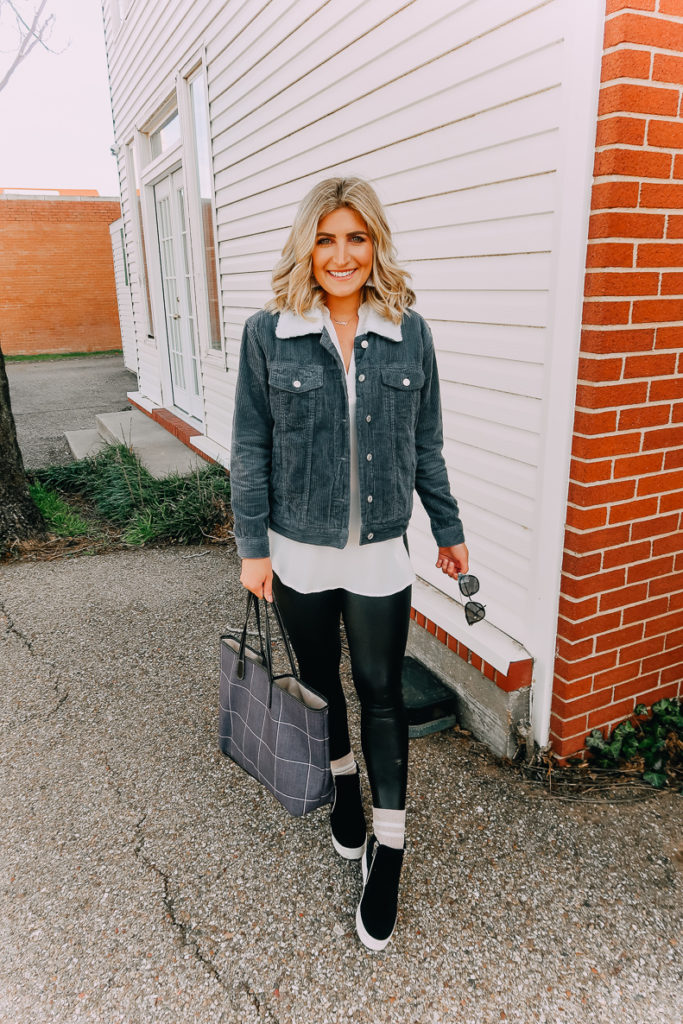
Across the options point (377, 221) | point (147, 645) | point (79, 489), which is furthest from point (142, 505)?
point (377, 221)

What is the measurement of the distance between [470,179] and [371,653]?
1799mm

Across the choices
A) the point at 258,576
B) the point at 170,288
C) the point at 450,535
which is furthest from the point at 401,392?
the point at 170,288

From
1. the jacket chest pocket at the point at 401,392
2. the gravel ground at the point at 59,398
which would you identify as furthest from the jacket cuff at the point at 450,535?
the gravel ground at the point at 59,398

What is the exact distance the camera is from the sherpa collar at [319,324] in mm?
1775

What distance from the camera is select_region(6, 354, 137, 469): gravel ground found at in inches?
329

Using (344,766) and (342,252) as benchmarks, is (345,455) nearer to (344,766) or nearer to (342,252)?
(342,252)

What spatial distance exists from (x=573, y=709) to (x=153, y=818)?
1.52 metres

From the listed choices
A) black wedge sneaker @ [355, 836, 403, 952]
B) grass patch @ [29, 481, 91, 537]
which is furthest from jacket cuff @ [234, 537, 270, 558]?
grass patch @ [29, 481, 91, 537]

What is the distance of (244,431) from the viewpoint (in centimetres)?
184

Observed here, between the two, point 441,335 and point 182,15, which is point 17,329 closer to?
point 182,15

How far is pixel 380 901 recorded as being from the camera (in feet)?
6.31

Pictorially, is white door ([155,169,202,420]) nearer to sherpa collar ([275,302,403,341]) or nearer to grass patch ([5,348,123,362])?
sherpa collar ([275,302,403,341])

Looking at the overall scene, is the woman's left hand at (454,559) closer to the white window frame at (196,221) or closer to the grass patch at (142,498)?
the grass patch at (142,498)

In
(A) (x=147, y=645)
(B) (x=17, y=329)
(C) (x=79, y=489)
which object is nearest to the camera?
(A) (x=147, y=645)
